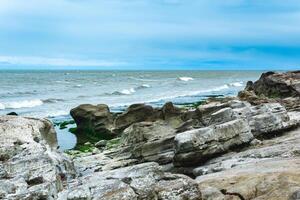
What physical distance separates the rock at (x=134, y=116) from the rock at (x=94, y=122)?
935mm

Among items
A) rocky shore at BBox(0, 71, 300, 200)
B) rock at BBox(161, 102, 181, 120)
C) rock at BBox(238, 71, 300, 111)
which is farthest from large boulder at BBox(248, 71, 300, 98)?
rock at BBox(161, 102, 181, 120)

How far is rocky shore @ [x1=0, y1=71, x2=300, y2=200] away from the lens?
1194 centimetres

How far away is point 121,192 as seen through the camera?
37.7 ft

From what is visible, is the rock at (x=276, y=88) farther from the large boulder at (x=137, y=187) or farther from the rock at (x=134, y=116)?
the large boulder at (x=137, y=187)

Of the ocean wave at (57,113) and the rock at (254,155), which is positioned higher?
the rock at (254,155)

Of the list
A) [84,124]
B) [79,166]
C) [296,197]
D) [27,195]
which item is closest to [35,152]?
[27,195]

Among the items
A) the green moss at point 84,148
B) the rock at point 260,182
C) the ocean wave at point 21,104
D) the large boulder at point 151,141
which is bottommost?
the ocean wave at point 21,104

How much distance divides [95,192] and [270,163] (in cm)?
636

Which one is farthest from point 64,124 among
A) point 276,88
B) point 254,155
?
point 254,155

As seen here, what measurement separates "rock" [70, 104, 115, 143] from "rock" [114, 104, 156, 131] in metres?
0.93

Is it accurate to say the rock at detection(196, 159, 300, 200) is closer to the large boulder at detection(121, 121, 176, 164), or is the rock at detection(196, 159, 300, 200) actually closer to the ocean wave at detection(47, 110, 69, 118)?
the large boulder at detection(121, 121, 176, 164)

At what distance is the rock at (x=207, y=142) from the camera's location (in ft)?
60.8

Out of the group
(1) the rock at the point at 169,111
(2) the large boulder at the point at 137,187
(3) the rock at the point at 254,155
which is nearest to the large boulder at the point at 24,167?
(2) the large boulder at the point at 137,187

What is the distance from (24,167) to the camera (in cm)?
1300
